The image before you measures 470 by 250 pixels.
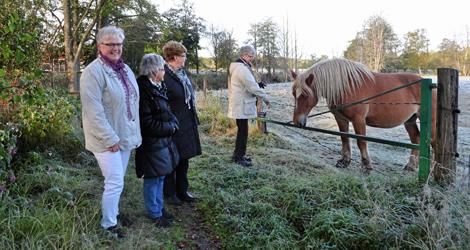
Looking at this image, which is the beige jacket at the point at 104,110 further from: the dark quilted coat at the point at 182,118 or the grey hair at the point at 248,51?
the grey hair at the point at 248,51

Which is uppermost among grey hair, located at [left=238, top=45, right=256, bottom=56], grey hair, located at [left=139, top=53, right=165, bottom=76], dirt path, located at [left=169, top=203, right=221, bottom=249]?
grey hair, located at [left=238, top=45, right=256, bottom=56]

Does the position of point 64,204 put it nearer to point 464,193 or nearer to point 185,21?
point 464,193

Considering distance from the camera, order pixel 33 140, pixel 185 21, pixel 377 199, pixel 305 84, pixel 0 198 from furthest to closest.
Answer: pixel 185 21, pixel 305 84, pixel 33 140, pixel 377 199, pixel 0 198

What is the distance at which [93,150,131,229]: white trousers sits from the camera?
254cm

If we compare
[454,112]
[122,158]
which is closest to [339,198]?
[454,112]

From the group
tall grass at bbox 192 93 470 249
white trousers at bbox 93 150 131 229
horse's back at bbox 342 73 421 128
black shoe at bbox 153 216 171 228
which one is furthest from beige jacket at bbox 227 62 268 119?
white trousers at bbox 93 150 131 229

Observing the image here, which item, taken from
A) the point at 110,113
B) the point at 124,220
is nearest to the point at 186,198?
the point at 124,220

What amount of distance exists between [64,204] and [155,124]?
979mm

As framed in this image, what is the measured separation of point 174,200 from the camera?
3570mm

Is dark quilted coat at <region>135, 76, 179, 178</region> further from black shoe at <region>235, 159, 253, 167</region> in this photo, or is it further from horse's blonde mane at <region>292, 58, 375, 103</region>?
horse's blonde mane at <region>292, 58, 375, 103</region>

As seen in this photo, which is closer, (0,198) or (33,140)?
(0,198)

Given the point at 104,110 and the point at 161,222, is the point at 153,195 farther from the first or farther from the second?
the point at 104,110

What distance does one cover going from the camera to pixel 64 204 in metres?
2.95

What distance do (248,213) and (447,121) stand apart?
1.85 metres
